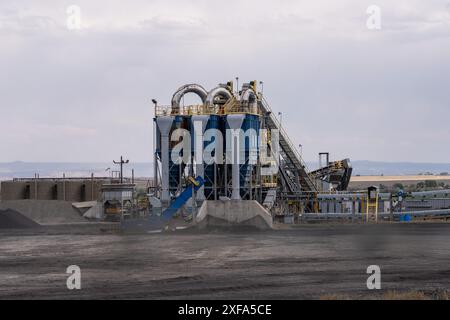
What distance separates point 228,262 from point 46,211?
88.2ft

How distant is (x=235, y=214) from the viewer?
132 ft

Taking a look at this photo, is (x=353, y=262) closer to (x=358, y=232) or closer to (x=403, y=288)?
(x=403, y=288)

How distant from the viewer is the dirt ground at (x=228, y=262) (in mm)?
21828

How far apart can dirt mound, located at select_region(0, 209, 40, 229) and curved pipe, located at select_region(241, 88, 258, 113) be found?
49.1 ft

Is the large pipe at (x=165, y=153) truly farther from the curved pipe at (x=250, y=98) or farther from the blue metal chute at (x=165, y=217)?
the curved pipe at (x=250, y=98)

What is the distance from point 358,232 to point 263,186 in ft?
35.4

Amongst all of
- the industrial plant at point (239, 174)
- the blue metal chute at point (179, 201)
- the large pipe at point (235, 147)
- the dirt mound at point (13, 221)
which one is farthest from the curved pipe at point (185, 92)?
the dirt mound at point (13, 221)

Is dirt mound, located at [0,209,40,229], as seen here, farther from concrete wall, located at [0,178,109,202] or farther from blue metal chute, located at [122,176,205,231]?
concrete wall, located at [0,178,109,202]

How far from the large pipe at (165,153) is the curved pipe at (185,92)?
1245mm

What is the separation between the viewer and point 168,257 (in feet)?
97.8

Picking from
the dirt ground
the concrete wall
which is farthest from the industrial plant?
the concrete wall

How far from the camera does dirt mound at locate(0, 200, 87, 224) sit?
5106 cm

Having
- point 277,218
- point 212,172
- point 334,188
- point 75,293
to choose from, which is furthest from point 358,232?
point 75,293

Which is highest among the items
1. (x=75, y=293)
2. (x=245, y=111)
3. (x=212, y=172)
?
(x=245, y=111)
